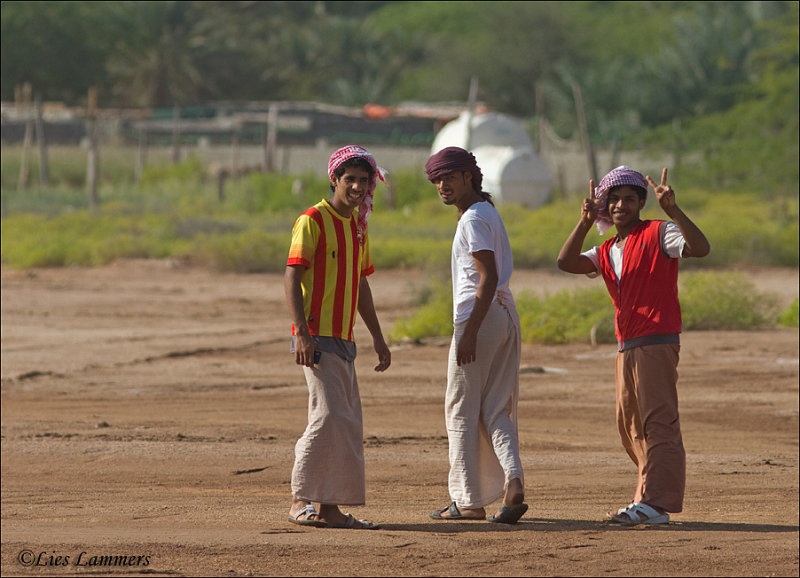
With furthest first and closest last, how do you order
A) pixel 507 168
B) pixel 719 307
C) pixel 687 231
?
pixel 507 168 → pixel 719 307 → pixel 687 231

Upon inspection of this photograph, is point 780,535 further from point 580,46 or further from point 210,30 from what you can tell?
point 580,46

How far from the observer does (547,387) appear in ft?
35.8

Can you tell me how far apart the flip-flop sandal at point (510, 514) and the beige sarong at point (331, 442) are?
0.57 m

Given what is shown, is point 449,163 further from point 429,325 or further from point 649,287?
point 429,325

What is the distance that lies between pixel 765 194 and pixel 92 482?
20915 millimetres

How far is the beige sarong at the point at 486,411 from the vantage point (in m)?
5.21

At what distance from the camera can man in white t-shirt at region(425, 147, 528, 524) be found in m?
5.15

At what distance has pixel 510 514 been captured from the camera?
5215mm

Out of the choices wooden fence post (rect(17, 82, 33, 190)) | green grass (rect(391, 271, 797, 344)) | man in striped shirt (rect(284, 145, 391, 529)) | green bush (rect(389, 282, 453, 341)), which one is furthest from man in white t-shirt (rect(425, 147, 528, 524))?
wooden fence post (rect(17, 82, 33, 190))

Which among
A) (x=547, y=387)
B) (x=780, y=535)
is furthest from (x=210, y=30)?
(x=780, y=535)

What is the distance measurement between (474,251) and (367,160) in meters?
0.57

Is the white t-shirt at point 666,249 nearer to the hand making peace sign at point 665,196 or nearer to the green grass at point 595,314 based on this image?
the hand making peace sign at point 665,196

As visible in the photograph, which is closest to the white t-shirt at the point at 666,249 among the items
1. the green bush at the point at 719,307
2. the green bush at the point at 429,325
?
the green bush at the point at 429,325

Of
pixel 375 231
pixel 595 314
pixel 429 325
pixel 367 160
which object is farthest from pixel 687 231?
pixel 375 231
